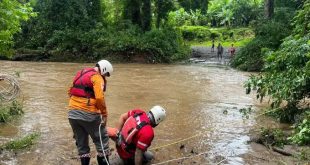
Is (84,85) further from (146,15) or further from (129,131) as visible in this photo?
(146,15)

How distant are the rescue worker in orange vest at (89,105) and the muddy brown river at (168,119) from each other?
85 centimetres

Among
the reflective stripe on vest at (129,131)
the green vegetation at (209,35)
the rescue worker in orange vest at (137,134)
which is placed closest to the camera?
the rescue worker in orange vest at (137,134)

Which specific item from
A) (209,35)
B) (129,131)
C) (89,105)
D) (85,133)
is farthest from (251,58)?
(209,35)

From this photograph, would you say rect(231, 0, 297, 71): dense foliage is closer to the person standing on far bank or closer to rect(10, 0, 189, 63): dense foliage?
the person standing on far bank

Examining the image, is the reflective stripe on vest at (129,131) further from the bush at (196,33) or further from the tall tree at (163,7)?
the bush at (196,33)

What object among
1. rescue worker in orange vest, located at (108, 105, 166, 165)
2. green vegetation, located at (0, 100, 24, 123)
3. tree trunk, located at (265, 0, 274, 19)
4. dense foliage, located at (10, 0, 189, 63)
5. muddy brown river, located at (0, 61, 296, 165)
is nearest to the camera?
rescue worker in orange vest, located at (108, 105, 166, 165)

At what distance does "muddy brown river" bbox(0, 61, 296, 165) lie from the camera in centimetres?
766

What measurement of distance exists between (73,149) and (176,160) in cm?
194

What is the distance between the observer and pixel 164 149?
812 centimetres

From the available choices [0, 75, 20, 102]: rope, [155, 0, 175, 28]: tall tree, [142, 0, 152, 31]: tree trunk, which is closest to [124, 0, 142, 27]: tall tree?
[142, 0, 152, 31]: tree trunk

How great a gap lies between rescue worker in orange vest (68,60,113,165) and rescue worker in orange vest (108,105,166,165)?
361 mm

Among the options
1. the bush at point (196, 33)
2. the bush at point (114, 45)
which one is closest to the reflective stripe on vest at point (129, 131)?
the bush at point (114, 45)

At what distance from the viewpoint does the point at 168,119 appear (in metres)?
10.9

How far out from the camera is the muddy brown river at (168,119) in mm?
7664
